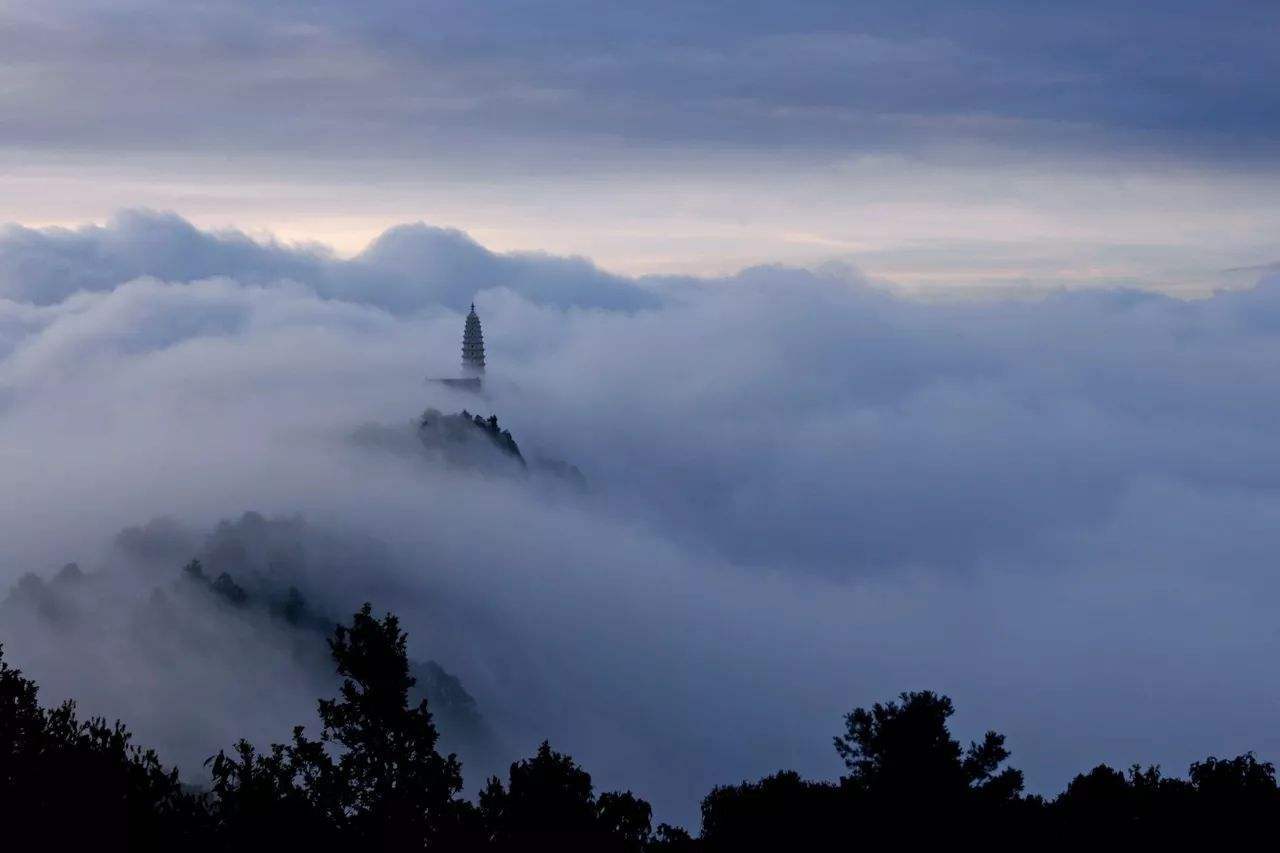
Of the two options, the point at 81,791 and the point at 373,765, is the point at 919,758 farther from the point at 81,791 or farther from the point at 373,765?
the point at 81,791

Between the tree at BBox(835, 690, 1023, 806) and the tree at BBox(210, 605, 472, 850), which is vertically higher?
the tree at BBox(210, 605, 472, 850)

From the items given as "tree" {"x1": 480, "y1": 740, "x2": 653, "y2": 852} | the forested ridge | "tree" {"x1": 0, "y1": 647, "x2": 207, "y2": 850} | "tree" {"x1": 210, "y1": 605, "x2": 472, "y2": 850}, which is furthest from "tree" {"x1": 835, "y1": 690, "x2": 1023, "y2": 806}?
"tree" {"x1": 0, "y1": 647, "x2": 207, "y2": 850}

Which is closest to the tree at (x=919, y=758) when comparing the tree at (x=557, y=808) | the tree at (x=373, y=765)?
the tree at (x=557, y=808)

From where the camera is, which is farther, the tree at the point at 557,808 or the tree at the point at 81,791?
the tree at the point at 557,808

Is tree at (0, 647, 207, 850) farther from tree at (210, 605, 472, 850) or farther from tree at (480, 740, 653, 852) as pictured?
tree at (480, 740, 653, 852)

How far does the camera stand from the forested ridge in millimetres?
28906

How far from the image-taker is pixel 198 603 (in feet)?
535

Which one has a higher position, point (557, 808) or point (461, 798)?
point (557, 808)

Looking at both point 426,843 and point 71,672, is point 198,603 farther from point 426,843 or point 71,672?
point 426,843

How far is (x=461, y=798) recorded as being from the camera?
42.5 metres

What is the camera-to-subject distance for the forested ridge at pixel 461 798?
28906 millimetres

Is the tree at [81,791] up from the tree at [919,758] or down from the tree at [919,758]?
up

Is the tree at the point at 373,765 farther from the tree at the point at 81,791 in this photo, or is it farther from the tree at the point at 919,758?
the tree at the point at 919,758

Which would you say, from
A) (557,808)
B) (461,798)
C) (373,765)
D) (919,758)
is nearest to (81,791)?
(373,765)
